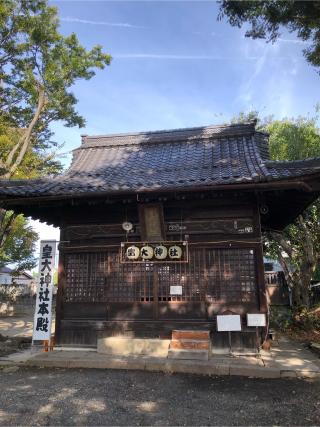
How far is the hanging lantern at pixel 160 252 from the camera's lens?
9609 mm

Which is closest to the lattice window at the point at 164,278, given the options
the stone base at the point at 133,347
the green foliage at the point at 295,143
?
the stone base at the point at 133,347

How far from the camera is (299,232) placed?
1903 cm

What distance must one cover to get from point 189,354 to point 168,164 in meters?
5.91

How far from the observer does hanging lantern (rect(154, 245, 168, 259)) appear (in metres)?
9.61

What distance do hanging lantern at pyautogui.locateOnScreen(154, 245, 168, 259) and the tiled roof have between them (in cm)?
181

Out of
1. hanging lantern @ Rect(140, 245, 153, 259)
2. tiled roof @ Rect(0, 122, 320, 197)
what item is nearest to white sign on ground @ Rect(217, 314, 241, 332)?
hanging lantern @ Rect(140, 245, 153, 259)

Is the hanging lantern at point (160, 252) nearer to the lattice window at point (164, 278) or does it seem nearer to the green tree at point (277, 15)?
the lattice window at point (164, 278)

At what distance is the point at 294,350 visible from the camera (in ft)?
33.0

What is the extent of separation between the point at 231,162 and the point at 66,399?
302 inches

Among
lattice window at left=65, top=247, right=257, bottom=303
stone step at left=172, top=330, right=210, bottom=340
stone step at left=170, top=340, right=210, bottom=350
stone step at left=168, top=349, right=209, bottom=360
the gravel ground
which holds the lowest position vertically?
the gravel ground

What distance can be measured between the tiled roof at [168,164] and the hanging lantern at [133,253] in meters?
1.80

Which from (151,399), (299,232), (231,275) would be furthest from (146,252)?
(299,232)

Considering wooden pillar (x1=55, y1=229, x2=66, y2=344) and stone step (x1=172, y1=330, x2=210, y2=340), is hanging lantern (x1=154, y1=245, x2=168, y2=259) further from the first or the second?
wooden pillar (x1=55, y1=229, x2=66, y2=344)

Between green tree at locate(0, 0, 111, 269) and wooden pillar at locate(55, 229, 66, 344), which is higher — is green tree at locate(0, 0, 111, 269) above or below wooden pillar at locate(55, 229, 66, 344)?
above
